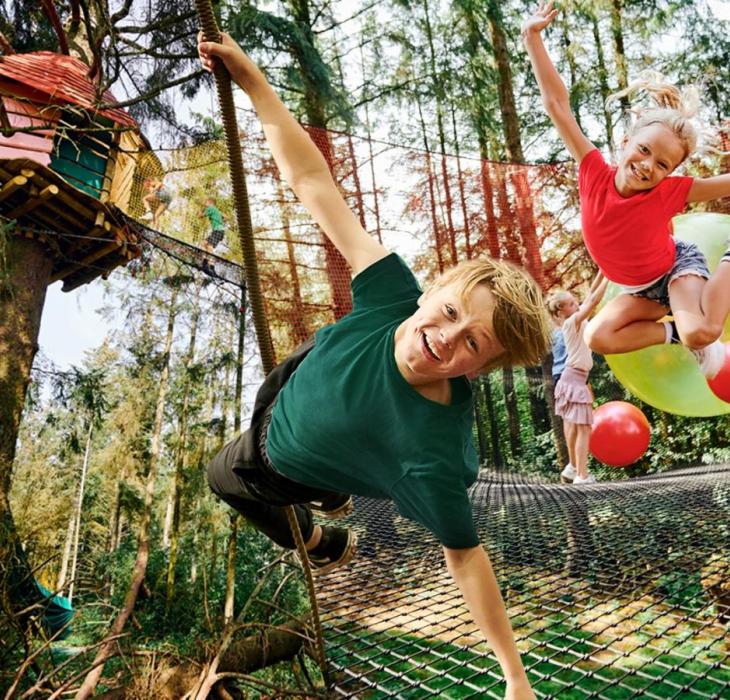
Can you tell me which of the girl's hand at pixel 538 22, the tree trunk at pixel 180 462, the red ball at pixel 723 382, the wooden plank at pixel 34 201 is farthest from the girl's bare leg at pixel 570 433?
the tree trunk at pixel 180 462

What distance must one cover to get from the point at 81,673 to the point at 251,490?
0.42 m

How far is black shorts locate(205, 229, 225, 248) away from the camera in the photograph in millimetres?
3824

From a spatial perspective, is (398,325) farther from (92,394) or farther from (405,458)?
(92,394)

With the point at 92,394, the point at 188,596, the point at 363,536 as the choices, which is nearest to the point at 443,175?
the point at 363,536

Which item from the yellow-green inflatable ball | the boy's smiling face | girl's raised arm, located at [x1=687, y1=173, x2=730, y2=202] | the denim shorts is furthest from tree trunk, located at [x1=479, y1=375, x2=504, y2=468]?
the boy's smiling face

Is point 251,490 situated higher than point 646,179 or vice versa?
point 646,179

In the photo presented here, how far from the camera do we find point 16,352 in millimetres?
3436

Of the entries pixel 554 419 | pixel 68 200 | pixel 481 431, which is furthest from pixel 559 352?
pixel 481 431

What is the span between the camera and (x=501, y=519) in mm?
2752

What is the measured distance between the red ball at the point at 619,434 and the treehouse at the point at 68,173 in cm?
297

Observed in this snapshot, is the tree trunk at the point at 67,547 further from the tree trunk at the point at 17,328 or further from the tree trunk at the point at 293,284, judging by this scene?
the tree trunk at the point at 293,284

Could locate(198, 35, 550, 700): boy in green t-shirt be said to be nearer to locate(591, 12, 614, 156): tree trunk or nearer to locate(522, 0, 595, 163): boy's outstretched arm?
locate(522, 0, 595, 163): boy's outstretched arm

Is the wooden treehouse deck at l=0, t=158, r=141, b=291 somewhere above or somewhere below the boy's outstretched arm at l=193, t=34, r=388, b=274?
above

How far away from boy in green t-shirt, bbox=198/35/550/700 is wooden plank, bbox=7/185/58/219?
9.08 feet
